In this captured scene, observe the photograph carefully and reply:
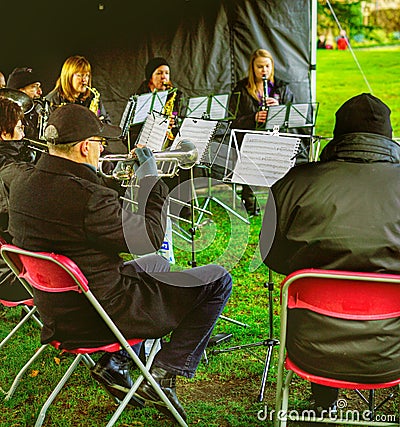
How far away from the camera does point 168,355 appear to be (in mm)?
2623

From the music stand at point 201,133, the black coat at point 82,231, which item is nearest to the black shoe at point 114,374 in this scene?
the black coat at point 82,231

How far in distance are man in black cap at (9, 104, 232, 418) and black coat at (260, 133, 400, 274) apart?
51 cm

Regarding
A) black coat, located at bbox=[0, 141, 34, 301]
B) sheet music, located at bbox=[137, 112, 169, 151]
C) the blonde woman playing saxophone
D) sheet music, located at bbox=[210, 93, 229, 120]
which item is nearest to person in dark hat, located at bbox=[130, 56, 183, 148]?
sheet music, located at bbox=[210, 93, 229, 120]

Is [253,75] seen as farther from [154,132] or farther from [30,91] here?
[154,132]

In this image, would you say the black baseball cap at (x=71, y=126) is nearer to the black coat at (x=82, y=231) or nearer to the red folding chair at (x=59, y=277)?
the black coat at (x=82, y=231)

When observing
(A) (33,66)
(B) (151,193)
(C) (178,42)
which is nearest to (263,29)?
(C) (178,42)

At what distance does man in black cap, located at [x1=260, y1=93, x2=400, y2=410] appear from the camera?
203 centimetres

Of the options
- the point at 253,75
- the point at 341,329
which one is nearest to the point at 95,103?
the point at 253,75

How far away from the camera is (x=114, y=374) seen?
8.77ft

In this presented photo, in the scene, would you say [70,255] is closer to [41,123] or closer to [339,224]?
[339,224]

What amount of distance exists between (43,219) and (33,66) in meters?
4.15

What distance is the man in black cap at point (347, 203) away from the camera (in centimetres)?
203

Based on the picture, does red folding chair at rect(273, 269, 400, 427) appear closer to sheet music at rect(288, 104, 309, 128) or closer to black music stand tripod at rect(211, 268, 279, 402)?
black music stand tripod at rect(211, 268, 279, 402)

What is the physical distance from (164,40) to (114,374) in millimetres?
4523
